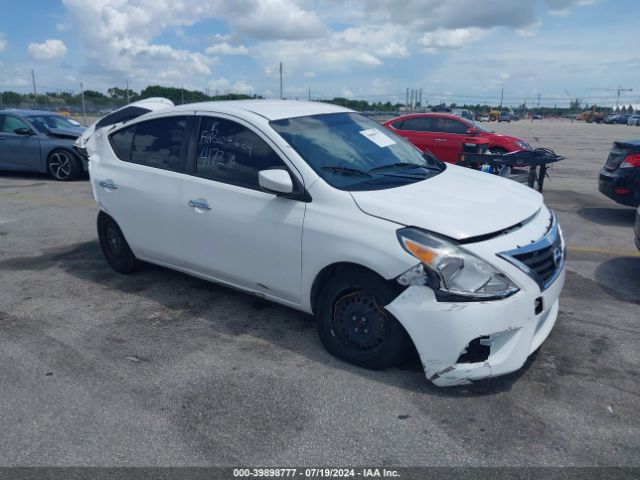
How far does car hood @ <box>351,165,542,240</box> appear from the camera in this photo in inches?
129

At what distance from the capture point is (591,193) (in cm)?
1030

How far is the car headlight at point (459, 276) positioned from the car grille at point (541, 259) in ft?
0.49

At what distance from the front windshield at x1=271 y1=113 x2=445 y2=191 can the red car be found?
9279 mm

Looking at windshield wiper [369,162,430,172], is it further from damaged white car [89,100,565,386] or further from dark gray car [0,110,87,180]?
dark gray car [0,110,87,180]

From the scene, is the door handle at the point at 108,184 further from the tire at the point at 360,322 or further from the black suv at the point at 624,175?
the black suv at the point at 624,175

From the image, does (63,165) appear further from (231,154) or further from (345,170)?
(345,170)

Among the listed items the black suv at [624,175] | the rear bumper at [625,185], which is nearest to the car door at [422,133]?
the black suv at [624,175]

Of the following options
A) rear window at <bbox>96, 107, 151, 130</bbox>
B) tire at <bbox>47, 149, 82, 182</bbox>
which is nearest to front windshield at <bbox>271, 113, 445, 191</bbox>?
rear window at <bbox>96, 107, 151, 130</bbox>

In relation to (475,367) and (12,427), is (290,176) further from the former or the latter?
(12,427)

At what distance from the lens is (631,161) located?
7.55 metres

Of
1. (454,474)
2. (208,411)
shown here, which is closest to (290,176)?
(208,411)

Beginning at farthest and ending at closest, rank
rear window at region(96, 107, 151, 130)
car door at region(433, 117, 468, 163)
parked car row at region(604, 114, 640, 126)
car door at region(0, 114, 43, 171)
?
1. parked car row at region(604, 114, 640, 126)
2. car door at region(433, 117, 468, 163)
3. car door at region(0, 114, 43, 171)
4. rear window at region(96, 107, 151, 130)

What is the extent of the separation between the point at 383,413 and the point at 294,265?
118 cm

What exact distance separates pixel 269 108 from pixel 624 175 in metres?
5.49
